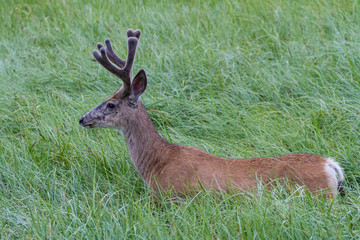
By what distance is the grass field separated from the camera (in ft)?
10.3

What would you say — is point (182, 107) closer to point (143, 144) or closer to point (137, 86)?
point (137, 86)

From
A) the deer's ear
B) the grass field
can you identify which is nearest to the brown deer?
the deer's ear

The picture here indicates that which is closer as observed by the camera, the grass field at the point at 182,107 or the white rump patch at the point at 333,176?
the grass field at the point at 182,107

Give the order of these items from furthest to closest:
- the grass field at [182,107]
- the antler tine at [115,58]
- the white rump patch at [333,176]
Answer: the antler tine at [115,58] → the white rump patch at [333,176] → the grass field at [182,107]

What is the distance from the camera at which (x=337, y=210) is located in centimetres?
311

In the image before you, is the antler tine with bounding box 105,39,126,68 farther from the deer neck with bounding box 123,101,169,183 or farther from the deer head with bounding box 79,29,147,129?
the deer neck with bounding box 123,101,169,183

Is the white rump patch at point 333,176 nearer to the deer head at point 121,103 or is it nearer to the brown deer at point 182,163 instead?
the brown deer at point 182,163

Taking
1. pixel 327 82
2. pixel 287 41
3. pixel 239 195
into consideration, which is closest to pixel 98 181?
pixel 239 195

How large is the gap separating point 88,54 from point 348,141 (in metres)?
3.20

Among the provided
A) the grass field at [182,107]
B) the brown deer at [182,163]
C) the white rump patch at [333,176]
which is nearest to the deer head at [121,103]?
the brown deer at [182,163]

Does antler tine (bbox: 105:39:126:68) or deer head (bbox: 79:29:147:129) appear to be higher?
antler tine (bbox: 105:39:126:68)

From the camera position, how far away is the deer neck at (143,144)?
4027 millimetres

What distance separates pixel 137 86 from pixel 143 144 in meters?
0.44

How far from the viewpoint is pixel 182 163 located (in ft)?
12.6
